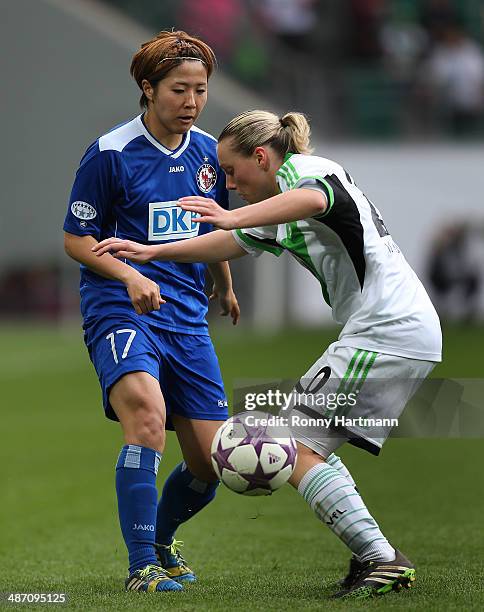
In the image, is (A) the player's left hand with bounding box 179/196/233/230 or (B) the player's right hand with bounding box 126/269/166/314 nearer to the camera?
(A) the player's left hand with bounding box 179/196/233/230

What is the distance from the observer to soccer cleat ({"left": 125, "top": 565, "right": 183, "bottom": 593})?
513cm

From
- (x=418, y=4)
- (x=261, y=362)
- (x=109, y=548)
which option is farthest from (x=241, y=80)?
(x=109, y=548)

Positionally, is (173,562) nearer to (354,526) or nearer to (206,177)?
(354,526)

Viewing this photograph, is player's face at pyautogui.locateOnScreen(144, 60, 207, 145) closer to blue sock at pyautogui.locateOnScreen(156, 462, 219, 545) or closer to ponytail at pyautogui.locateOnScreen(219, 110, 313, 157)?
ponytail at pyautogui.locateOnScreen(219, 110, 313, 157)

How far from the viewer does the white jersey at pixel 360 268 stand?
4.90 meters

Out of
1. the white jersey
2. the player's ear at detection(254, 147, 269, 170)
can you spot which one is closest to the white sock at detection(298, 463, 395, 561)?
the white jersey

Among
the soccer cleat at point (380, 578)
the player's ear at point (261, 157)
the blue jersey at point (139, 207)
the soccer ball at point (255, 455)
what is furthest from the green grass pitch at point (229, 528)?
the player's ear at point (261, 157)

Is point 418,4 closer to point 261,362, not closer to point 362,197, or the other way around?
point 261,362

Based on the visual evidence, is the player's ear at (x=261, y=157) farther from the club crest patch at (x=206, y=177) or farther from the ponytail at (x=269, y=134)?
the club crest patch at (x=206, y=177)

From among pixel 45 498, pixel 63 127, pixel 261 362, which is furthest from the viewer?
pixel 63 127

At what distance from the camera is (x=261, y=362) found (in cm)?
1599

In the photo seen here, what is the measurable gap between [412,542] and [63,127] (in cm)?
2019

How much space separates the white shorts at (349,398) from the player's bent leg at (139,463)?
579 millimetres

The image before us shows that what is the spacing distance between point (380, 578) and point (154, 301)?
1.36m
